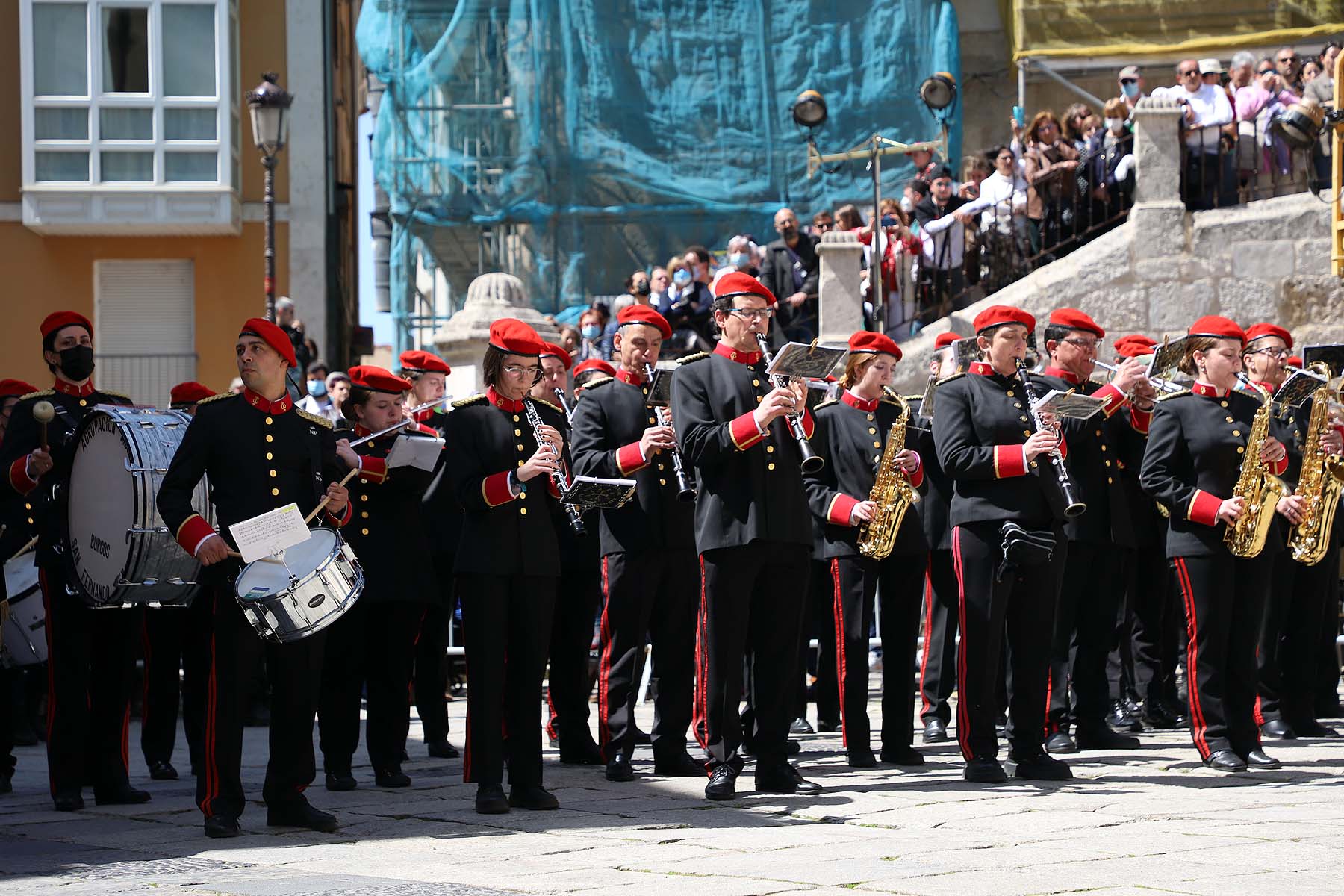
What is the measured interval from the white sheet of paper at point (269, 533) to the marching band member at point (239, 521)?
0.51 feet

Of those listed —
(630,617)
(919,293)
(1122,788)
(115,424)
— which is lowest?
(1122,788)

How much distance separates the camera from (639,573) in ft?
32.0

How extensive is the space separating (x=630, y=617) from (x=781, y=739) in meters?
1.42

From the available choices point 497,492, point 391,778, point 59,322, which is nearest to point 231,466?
point 497,492

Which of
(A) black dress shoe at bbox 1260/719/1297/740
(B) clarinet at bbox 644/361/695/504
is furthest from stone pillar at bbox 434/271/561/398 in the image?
(A) black dress shoe at bbox 1260/719/1297/740

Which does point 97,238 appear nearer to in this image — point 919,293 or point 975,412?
point 919,293

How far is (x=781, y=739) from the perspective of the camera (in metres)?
8.64

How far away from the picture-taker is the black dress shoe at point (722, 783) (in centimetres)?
844

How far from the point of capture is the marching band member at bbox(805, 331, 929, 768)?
32.3ft

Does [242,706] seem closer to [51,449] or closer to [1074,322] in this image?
[51,449]

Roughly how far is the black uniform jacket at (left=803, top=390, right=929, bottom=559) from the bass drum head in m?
3.27

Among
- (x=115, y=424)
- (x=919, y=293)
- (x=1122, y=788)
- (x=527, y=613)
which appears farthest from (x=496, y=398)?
(x=919, y=293)

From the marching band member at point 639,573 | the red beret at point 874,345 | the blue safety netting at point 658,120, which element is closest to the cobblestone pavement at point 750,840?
the marching band member at point 639,573

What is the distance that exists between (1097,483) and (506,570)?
3.75 metres
